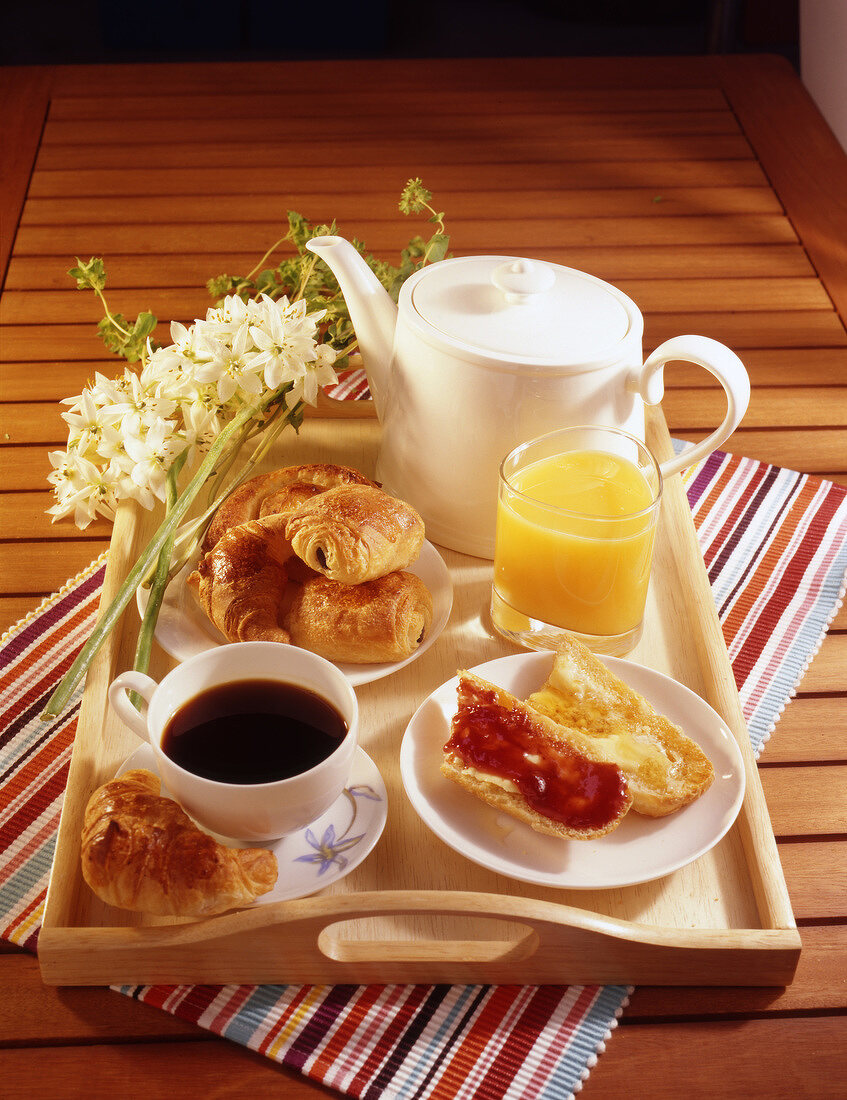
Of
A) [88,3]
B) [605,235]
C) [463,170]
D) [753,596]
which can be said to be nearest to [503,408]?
[753,596]

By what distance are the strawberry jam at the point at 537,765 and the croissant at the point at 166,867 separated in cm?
17

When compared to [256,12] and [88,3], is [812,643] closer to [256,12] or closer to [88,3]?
[256,12]

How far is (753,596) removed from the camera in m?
1.20

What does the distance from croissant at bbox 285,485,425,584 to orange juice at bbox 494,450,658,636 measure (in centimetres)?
8

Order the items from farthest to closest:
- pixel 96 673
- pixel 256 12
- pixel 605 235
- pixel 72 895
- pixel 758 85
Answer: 1. pixel 256 12
2. pixel 758 85
3. pixel 605 235
4. pixel 96 673
5. pixel 72 895

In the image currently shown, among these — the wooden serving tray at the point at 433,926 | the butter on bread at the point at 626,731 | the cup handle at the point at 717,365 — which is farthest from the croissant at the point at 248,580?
the cup handle at the point at 717,365

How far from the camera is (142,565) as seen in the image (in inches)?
39.9

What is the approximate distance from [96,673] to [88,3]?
3453mm

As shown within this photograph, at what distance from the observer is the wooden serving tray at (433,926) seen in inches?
30.0

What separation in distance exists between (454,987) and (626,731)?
22 centimetres

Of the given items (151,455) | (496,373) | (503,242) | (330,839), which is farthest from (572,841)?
(503,242)

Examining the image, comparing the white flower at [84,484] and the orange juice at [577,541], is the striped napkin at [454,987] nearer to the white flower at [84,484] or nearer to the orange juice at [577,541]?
the white flower at [84,484]

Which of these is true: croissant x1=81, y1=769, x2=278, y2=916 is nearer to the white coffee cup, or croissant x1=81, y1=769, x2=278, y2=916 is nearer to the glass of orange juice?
the white coffee cup

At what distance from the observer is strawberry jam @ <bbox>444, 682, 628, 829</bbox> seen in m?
0.81
